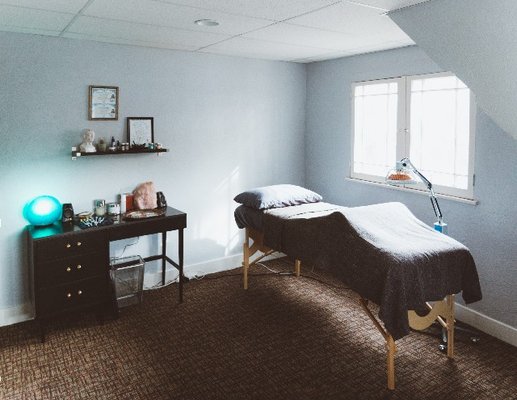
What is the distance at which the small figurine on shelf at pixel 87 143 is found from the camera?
3818 mm

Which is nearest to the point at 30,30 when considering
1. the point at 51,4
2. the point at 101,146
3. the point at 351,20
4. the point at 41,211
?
the point at 51,4

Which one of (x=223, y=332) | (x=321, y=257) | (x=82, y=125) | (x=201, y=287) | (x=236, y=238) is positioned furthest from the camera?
(x=236, y=238)

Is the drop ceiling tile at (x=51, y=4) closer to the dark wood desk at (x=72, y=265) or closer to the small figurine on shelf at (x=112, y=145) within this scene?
the small figurine on shelf at (x=112, y=145)

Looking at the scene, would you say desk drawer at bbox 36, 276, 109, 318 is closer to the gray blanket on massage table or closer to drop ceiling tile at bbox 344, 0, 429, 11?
the gray blanket on massage table

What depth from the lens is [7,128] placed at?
3586 mm

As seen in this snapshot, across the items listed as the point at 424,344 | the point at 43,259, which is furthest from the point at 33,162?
the point at 424,344

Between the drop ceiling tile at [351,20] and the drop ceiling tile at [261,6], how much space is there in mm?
115

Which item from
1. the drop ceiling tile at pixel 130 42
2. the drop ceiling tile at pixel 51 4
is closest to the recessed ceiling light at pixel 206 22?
the drop ceiling tile at pixel 51 4

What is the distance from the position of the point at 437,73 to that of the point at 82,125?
9.90ft

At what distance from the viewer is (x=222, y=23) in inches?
124

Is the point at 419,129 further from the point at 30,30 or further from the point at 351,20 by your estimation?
the point at 30,30

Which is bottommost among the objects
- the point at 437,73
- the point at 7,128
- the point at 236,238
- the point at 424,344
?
the point at 424,344

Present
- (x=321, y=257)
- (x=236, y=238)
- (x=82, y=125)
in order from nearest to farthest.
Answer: (x=321, y=257)
(x=82, y=125)
(x=236, y=238)

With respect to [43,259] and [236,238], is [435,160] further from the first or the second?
[43,259]
